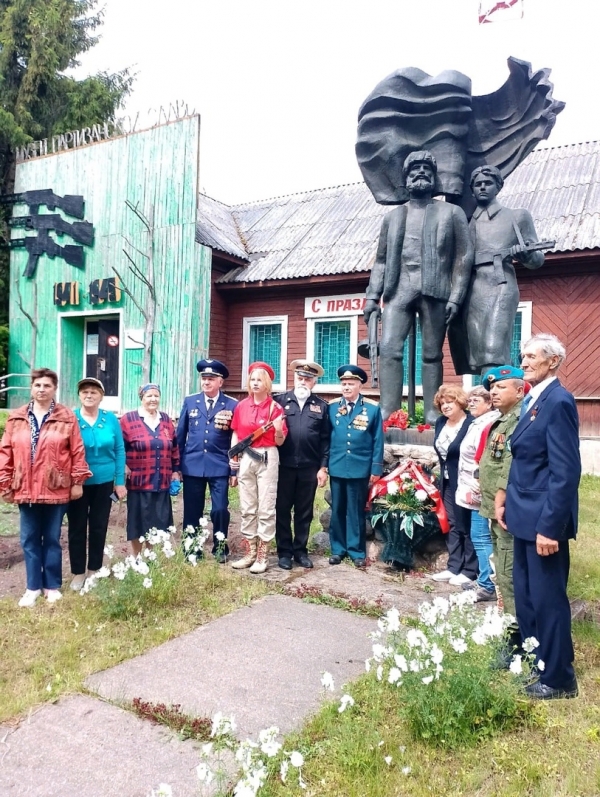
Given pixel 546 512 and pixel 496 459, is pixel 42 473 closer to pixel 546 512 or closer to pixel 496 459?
pixel 496 459

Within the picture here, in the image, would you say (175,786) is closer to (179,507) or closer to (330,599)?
(330,599)

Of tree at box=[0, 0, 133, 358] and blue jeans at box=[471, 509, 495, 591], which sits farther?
tree at box=[0, 0, 133, 358]

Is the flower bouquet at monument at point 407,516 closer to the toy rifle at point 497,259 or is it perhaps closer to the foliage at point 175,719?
the toy rifle at point 497,259

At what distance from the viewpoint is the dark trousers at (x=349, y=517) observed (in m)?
5.02

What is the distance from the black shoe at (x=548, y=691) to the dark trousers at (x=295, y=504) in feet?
7.89

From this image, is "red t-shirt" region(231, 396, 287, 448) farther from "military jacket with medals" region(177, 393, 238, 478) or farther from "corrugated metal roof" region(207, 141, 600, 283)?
"corrugated metal roof" region(207, 141, 600, 283)

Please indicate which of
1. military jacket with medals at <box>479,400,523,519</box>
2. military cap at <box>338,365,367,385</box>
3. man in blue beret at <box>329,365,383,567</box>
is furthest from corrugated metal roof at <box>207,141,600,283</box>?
military jacket with medals at <box>479,400,523,519</box>

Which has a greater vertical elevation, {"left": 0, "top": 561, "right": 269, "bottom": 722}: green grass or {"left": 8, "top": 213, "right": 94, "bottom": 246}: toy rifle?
{"left": 8, "top": 213, "right": 94, "bottom": 246}: toy rifle

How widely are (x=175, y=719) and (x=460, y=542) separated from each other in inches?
110

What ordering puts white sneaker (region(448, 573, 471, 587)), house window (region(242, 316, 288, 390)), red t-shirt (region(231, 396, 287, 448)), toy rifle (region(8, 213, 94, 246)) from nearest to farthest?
white sneaker (region(448, 573, 471, 587)), red t-shirt (region(231, 396, 287, 448)), house window (region(242, 316, 288, 390)), toy rifle (region(8, 213, 94, 246))

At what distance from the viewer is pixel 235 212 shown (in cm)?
1767

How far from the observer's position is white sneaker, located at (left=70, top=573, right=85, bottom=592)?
4301mm

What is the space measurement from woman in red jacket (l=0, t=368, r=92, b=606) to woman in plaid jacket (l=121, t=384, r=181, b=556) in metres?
0.56

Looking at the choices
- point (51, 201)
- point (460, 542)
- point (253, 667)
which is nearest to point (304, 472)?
point (460, 542)
